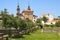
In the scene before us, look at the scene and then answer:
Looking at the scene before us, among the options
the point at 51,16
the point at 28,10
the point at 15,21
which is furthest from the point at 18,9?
the point at 15,21

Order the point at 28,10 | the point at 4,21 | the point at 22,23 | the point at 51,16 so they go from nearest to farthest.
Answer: the point at 4,21 < the point at 22,23 < the point at 28,10 < the point at 51,16

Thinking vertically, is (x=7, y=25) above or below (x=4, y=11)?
below

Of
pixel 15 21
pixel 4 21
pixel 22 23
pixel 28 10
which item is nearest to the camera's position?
pixel 4 21

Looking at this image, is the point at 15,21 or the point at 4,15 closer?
the point at 4,15

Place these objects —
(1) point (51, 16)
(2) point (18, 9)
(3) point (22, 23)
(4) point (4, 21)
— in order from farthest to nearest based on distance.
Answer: (1) point (51, 16) < (2) point (18, 9) < (3) point (22, 23) < (4) point (4, 21)

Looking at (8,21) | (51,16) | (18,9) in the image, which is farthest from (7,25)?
(51,16)

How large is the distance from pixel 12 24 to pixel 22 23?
8623 mm

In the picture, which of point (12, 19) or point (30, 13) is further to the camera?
point (30, 13)

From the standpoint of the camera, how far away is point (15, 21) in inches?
A: 1347

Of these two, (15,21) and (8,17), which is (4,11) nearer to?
(8,17)

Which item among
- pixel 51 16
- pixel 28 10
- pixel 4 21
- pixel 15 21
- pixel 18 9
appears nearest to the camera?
pixel 4 21

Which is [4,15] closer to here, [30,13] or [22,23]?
[22,23]

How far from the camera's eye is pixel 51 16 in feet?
552

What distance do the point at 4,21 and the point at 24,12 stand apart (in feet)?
378
